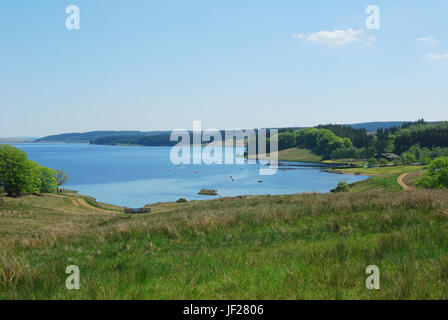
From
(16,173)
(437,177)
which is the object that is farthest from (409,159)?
(16,173)

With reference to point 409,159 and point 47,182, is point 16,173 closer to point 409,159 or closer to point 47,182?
point 47,182

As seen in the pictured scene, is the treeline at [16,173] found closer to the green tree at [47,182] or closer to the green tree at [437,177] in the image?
the green tree at [47,182]

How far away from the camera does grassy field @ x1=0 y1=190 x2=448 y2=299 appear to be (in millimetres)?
5682

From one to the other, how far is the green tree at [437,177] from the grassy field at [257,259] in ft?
183

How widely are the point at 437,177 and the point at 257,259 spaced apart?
65781mm

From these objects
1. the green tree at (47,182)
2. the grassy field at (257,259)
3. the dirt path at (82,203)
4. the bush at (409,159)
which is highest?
the grassy field at (257,259)

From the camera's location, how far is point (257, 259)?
24.7 ft

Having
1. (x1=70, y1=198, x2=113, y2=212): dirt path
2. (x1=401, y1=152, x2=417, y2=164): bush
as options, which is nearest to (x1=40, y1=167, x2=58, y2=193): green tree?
(x1=70, y1=198, x2=113, y2=212): dirt path

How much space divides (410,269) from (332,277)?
139 centimetres

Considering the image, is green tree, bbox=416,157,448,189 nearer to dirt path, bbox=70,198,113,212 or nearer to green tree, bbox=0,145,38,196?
dirt path, bbox=70,198,113,212

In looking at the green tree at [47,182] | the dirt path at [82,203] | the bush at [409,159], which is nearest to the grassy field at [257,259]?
the dirt path at [82,203]

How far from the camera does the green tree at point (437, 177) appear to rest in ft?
200
